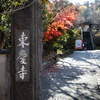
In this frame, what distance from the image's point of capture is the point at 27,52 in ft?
11.5

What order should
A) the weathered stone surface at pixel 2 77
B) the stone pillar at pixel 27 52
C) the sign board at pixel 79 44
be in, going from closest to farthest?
1. the stone pillar at pixel 27 52
2. the weathered stone surface at pixel 2 77
3. the sign board at pixel 79 44

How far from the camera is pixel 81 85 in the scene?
19.1 ft

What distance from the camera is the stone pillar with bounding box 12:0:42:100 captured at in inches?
137

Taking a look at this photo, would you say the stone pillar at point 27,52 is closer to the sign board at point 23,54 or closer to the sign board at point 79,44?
the sign board at point 23,54

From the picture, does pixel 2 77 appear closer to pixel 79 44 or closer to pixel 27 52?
pixel 27 52

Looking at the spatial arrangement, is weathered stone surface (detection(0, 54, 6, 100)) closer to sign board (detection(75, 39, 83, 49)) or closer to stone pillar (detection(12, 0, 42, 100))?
stone pillar (detection(12, 0, 42, 100))

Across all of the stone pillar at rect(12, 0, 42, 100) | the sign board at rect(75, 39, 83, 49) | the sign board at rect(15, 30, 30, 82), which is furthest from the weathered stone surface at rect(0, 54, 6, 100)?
the sign board at rect(75, 39, 83, 49)

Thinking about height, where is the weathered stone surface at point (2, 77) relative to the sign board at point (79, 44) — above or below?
below

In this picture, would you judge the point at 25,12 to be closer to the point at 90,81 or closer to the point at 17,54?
the point at 17,54

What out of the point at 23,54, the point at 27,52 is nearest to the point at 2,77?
the point at 23,54

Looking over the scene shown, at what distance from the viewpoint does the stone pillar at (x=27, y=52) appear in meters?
3.47

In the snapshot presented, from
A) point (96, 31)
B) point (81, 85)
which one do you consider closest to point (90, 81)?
point (81, 85)

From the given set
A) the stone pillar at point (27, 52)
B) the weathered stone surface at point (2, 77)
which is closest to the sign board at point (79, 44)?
the stone pillar at point (27, 52)

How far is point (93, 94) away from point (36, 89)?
2.26 m
